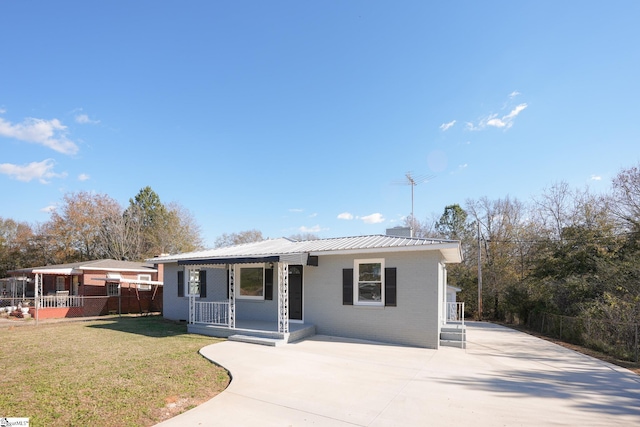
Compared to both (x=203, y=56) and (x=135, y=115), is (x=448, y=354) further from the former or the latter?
(x=135, y=115)

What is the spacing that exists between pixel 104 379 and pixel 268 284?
21.4ft

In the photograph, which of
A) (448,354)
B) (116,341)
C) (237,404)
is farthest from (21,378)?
(448,354)

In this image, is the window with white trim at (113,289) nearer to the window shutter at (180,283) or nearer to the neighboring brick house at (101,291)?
the neighboring brick house at (101,291)

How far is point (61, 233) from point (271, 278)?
2888cm

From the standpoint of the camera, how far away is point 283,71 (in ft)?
47.0

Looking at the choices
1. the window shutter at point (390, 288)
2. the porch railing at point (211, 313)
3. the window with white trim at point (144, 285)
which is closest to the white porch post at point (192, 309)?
the porch railing at point (211, 313)

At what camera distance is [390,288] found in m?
9.70

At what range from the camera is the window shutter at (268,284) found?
11992 millimetres

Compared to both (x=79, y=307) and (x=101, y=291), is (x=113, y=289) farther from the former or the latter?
(x=79, y=307)

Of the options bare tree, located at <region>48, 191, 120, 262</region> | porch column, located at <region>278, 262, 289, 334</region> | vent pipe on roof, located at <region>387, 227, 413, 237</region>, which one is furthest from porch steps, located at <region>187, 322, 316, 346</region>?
bare tree, located at <region>48, 191, 120, 262</region>

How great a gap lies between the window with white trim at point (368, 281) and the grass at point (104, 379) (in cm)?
474

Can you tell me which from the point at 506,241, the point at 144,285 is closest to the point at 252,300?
the point at 144,285

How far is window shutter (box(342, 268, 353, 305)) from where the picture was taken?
33.6 ft

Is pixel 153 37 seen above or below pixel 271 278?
above
